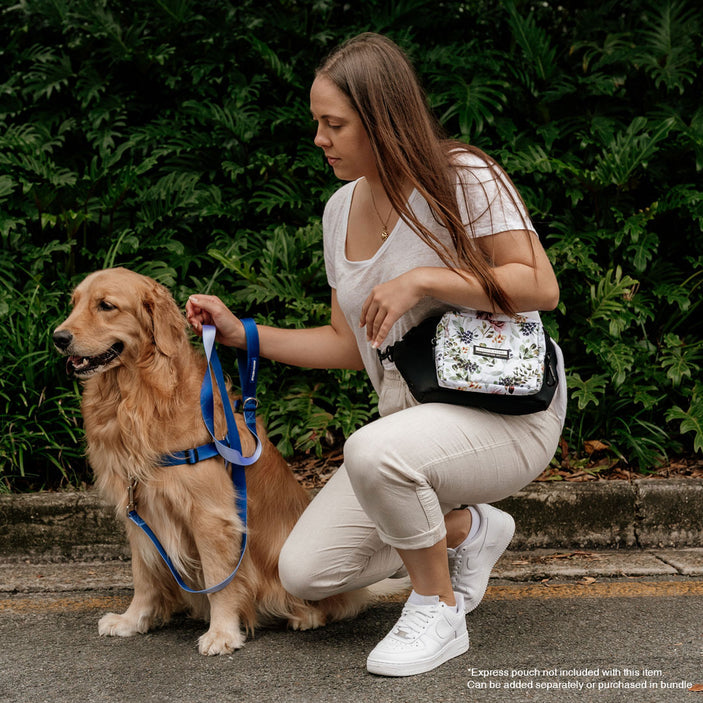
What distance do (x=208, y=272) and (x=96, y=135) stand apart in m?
1.15

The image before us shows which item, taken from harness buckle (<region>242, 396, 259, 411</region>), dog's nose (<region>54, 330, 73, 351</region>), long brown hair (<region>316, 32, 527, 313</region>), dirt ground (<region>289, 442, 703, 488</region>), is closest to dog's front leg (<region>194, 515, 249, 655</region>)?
harness buckle (<region>242, 396, 259, 411</region>)

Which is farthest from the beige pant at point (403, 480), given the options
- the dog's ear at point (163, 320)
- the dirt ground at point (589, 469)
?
the dirt ground at point (589, 469)

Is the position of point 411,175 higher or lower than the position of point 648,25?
lower

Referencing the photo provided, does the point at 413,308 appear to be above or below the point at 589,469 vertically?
above

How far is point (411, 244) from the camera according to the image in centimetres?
281

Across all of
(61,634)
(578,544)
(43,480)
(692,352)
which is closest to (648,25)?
(692,352)

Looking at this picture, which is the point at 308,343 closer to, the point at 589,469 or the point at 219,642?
the point at 219,642

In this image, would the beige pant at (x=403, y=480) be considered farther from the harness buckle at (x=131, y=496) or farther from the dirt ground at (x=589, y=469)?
the dirt ground at (x=589, y=469)

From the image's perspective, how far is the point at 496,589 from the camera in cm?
341

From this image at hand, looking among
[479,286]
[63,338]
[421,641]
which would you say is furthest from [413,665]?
[63,338]

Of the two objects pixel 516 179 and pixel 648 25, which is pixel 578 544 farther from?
pixel 648 25

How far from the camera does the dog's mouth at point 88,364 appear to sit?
2.88m

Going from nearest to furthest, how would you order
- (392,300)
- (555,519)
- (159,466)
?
(392,300) < (159,466) < (555,519)

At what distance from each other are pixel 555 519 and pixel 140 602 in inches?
74.2
